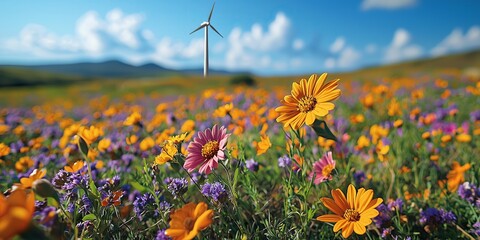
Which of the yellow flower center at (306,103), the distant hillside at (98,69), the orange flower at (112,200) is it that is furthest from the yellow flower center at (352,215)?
the distant hillside at (98,69)

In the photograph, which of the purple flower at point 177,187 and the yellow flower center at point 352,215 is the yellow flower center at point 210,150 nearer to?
the purple flower at point 177,187

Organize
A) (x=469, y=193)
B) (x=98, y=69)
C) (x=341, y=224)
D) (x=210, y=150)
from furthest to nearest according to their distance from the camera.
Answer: (x=98, y=69), (x=469, y=193), (x=210, y=150), (x=341, y=224)

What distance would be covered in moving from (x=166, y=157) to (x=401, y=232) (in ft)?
4.05

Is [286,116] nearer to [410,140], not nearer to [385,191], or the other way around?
[385,191]

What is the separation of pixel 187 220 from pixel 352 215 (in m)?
0.68

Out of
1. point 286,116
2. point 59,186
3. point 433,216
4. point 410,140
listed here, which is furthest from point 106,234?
point 410,140

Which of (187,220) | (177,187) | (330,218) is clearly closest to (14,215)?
(187,220)

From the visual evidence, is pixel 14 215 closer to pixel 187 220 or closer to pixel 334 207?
pixel 187 220

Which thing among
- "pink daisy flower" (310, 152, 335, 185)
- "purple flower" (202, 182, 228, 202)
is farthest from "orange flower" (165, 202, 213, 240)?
"pink daisy flower" (310, 152, 335, 185)

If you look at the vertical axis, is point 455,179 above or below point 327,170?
below

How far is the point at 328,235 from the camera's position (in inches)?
66.3

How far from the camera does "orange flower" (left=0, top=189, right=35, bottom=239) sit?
0.72 m

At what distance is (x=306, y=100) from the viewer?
1538 millimetres

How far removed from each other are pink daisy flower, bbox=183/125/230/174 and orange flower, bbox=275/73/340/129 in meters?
0.28
